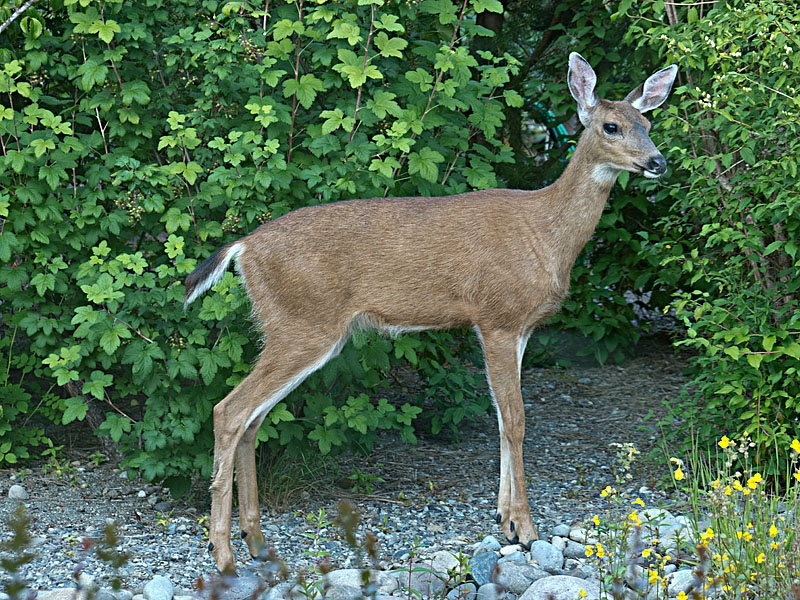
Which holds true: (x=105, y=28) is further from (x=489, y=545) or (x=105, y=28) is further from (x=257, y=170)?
(x=489, y=545)

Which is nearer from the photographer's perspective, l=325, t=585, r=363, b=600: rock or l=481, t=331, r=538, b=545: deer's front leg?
l=325, t=585, r=363, b=600: rock

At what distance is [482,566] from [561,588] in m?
0.49

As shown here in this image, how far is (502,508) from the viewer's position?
16.9ft

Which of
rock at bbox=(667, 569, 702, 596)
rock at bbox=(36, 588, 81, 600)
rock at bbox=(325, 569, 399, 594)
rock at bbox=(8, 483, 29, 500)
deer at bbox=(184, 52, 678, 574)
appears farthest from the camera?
rock at bbox=(8, 483, 29, 500)

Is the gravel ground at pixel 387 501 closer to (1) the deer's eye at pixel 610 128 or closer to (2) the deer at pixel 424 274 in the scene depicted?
(2) the deer at pixel 424 274

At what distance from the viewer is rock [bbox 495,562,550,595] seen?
4359 mm

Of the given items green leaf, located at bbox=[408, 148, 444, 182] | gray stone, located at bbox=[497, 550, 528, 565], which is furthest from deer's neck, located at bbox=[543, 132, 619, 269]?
gray stone, located at bbox=[497, 550, 528, 565]

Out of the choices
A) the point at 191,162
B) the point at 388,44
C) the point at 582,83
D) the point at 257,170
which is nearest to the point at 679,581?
the point at 582,83

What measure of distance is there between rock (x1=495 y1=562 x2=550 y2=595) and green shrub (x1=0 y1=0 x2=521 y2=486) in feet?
4.01

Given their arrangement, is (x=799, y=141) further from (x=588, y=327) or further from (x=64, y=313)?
(x=64, y=313)

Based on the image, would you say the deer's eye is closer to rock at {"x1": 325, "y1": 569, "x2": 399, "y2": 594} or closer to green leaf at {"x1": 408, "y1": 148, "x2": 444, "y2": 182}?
green leaf at {"x1": 408, "y1": 148, "x2": 444, "y2": 182}

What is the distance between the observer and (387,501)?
5.61 m

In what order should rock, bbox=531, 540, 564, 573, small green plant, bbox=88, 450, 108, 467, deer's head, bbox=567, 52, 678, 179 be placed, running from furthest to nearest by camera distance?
1. small green plant, bbox=88, 450, 108, 467
2. deer's head, bbox=567, 52, 678, 179
3. rock, bbox=531, 540, 564, 573

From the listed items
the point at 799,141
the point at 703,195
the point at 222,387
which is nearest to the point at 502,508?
the point at 222,387
